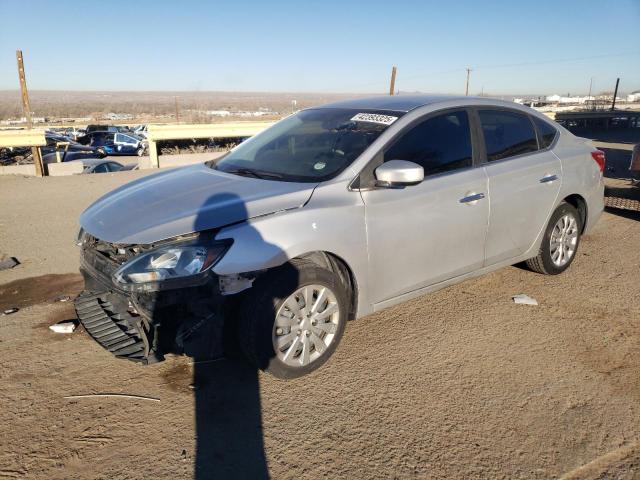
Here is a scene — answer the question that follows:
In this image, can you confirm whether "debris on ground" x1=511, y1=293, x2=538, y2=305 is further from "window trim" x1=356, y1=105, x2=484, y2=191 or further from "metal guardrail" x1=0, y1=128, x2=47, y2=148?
"metal guardrail" x1=0, y1=128, x2=47, y2=148

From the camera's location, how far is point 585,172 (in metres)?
5.04

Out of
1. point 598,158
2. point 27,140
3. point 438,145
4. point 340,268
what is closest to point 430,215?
point 438,145

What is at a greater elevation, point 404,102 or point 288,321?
point 404,102

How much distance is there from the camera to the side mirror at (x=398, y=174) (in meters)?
3.31

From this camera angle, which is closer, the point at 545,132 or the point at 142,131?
the point at 545,132

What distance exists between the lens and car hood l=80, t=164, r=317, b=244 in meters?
2.99

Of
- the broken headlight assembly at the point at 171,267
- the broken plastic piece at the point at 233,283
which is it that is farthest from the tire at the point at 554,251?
the broken headlight assembly at the point at 171,267

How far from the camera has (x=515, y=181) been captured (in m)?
4.30

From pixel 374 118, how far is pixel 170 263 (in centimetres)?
198

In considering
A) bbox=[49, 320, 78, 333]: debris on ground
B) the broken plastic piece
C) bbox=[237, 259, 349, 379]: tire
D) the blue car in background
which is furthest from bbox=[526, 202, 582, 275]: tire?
the blue car in background

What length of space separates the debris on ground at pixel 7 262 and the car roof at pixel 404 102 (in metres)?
4.06

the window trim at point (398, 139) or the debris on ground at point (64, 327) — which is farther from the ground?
the window trim at point (398, 139)

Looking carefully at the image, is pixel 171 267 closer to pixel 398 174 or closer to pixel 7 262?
pixel 398 174

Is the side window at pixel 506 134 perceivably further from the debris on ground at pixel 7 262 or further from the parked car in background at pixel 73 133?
the parked car in background at pixel 73 133
